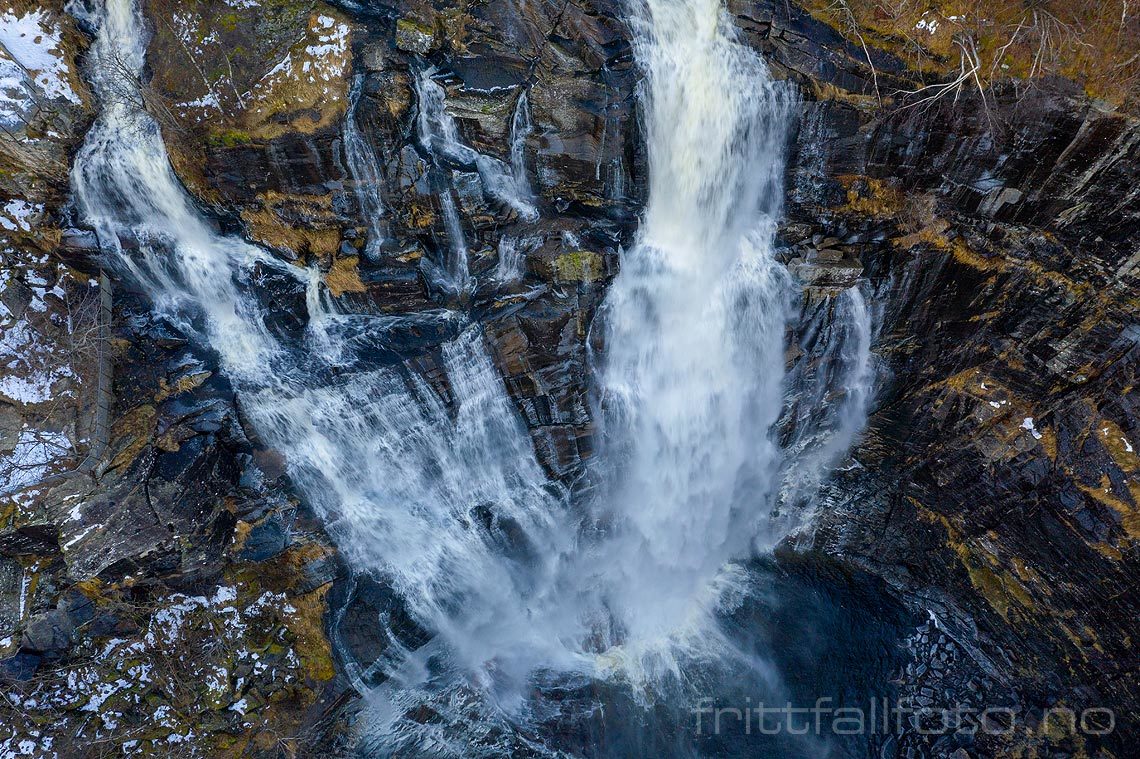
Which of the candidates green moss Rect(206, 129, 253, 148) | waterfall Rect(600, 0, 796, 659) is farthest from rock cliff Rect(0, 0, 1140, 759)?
waterfall Rect(600, 0, 796, 659)

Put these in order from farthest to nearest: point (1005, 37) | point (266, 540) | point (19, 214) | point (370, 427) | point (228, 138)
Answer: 1. point (266, 540)
2. point (370, 427)
3. point (19, 214)
4. point (228, 138)
5. point (1005, 37)

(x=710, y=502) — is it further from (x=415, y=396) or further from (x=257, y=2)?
(x=257, y=2)

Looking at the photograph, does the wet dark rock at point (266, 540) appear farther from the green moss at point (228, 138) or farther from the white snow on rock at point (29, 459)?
the green moss at point (228, 138)

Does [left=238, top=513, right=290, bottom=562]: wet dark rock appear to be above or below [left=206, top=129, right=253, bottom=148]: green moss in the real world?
below

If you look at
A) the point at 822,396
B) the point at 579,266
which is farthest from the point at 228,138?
the point at 822,396

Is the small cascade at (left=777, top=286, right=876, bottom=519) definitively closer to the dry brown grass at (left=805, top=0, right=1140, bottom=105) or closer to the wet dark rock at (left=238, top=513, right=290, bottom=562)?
the dry brown grass at (left=805, top=0, right=1140, bottom=105)

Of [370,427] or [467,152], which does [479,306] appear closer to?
[467,152]

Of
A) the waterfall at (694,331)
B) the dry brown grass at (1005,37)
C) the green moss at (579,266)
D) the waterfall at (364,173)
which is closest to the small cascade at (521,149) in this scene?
the green moss at (579,266)
